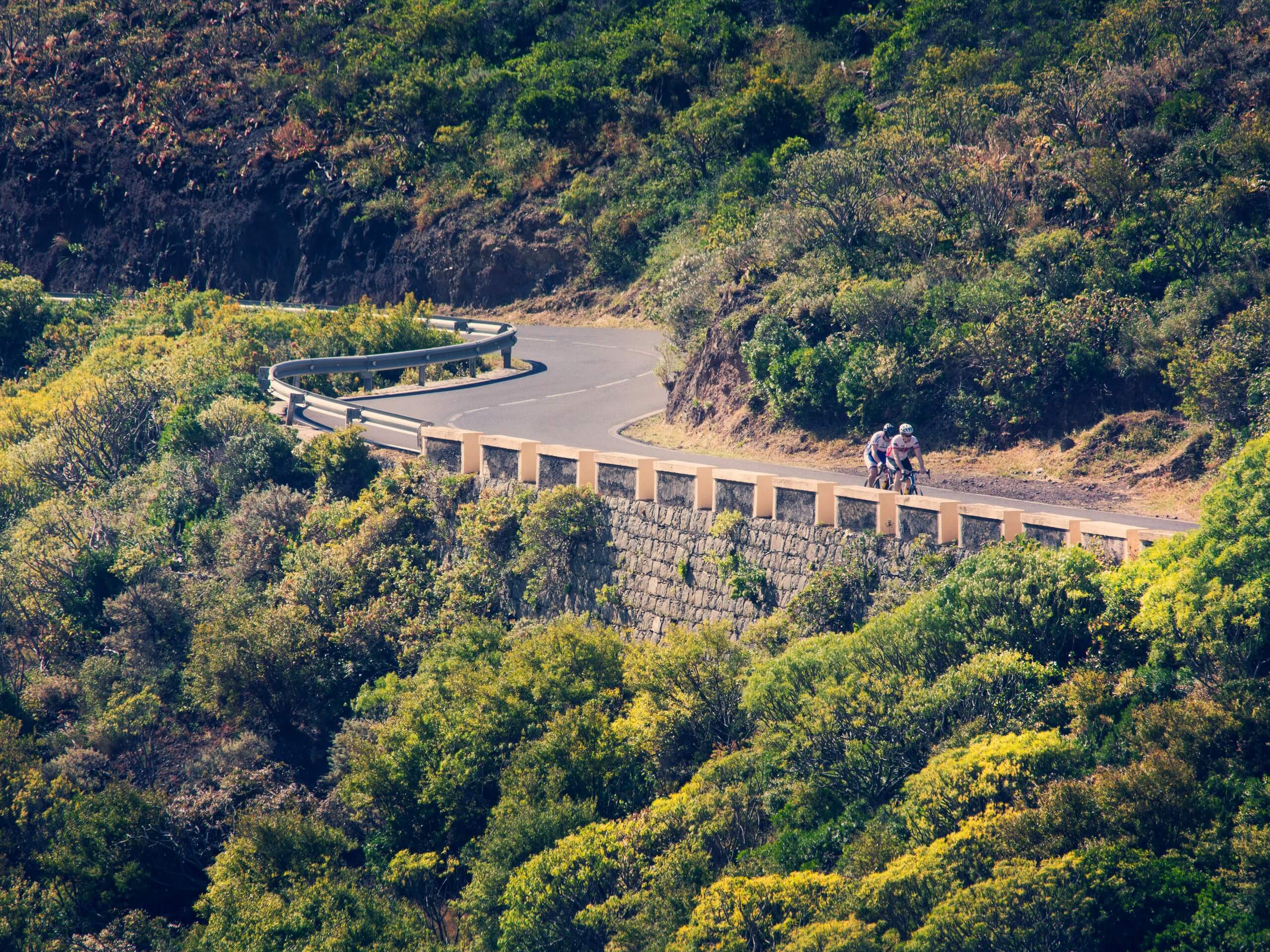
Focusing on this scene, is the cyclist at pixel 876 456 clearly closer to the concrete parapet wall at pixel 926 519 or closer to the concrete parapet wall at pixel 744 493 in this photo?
the concrete parapet wall at pixel 926 519

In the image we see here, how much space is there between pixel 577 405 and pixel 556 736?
1442cm

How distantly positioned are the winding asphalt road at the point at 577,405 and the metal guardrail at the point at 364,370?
0.45 meters

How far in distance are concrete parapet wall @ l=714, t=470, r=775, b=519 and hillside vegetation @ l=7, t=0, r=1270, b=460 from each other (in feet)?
26.4

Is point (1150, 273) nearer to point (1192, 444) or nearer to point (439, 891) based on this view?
point (1192, 444)

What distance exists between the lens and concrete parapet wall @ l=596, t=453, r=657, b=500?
84.2 ft

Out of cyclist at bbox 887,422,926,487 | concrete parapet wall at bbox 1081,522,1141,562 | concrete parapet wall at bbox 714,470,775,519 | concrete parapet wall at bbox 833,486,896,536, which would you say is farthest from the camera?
concrete parapet wall at bbox 714,470,775,519

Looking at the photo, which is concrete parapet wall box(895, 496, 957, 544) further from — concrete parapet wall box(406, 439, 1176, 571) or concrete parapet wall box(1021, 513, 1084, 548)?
concrete parapet wall box(1021, 513, 1084, 548)

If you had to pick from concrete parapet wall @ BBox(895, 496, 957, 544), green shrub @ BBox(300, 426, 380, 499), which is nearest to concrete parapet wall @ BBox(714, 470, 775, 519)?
concrete parapet wall @ BBox(895, 496, 957, 544)

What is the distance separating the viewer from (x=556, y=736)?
22719 mm

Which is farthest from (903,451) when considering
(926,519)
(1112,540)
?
(1112,540)

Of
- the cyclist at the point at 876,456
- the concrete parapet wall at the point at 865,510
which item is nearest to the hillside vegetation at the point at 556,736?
the concrete parapet wall at the point at 865,510

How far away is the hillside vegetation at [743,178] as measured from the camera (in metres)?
31.3

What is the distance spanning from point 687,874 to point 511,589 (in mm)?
8836

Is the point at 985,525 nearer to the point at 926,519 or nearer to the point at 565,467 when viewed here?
the point at 926,519
